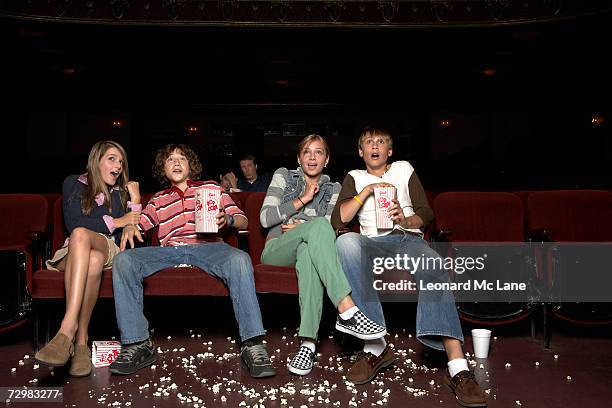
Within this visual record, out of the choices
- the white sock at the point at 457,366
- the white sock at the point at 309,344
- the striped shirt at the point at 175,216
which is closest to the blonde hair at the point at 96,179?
the striped shirt at the point at 175,216

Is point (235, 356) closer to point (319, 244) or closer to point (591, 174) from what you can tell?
point (319, 244)

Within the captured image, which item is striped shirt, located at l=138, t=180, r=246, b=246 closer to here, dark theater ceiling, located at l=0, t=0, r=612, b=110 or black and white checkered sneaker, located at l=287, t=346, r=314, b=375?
black and white checkered sneaker, located at l=287, t=346, r=314, b=375

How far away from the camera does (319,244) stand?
9.21 feet

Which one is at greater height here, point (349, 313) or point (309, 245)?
point (309, 245)

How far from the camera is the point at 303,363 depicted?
2744 mm

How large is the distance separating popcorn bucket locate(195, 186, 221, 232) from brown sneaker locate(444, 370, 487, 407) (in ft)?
3.90

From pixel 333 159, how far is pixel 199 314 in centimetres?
833

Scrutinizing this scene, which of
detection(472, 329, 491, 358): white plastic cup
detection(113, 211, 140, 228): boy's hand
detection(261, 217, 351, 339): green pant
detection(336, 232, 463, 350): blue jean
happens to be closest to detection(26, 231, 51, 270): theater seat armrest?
detection(113, 211, 140, 228): boy's hand

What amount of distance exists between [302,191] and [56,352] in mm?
1453

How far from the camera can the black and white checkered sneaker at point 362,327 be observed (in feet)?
8.83

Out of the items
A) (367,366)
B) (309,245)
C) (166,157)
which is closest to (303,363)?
(367,366)

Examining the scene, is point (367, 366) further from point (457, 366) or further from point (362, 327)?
point (457, 366)

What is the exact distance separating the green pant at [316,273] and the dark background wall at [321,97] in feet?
18.2

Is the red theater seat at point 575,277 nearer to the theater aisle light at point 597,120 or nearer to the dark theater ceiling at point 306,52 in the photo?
the dark theater ceiling at point 306,52
